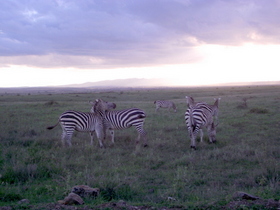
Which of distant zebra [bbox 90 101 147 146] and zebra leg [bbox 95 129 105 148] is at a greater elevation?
distant zebra [bbox 90 101 147 146]

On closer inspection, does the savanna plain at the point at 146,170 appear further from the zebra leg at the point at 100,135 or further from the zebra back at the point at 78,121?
the zebra back at the point at 78,121

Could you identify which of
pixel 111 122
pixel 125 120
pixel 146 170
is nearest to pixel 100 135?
pixel 111 122

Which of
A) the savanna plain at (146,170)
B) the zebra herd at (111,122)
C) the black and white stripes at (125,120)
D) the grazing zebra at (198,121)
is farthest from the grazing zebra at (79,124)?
the grazing zebra at (198,121)

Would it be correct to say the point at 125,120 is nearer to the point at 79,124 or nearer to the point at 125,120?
the point at 125,120

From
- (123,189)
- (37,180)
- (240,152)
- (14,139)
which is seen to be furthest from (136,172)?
(14,139)

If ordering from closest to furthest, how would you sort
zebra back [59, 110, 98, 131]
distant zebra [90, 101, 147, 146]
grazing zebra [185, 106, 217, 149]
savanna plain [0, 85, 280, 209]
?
savanna plain [0, 85, 280, 209], zebra back [59, 110, 98, 131], grazing zebra [185, 106, 217, 149], distant zebra [90, 101, 147, 146]

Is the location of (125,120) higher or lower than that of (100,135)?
higher

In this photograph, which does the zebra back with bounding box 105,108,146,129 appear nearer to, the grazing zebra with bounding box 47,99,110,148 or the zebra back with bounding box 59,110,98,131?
the grazing zebra with bounding box 47,99,110,148

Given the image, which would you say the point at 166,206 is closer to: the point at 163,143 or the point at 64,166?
the point at 64,166

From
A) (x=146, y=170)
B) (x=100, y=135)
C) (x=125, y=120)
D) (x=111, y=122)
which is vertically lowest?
(x=146, y=170)

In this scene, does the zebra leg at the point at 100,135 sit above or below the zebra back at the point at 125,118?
below

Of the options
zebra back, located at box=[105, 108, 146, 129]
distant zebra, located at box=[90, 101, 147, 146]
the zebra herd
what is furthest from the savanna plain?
zebra back, located at box=[105, 108, 146, 129]

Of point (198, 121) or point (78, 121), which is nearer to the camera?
point (78, 121)

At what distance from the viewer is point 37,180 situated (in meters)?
7.18
